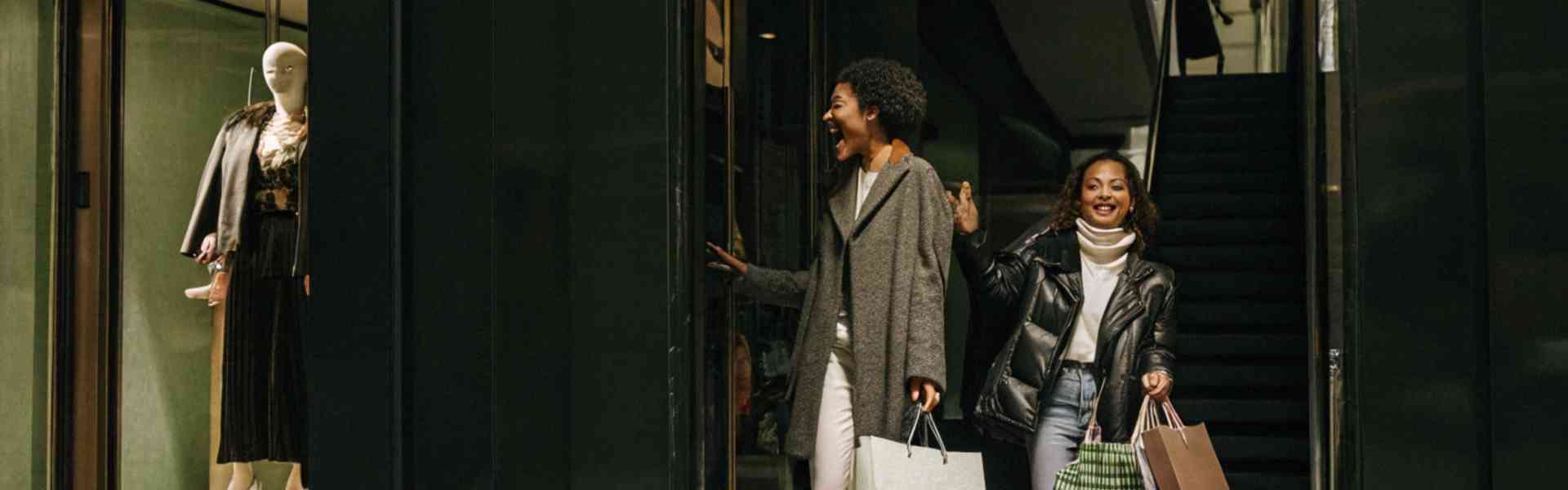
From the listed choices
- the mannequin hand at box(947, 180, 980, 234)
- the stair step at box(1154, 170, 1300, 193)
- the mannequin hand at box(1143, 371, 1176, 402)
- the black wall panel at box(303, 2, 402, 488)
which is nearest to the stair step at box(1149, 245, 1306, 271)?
the stair step at box(1154, 170, 1300, 193)

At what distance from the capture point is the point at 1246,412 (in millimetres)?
6246

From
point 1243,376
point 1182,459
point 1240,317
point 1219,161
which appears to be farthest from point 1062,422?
point 1219,161

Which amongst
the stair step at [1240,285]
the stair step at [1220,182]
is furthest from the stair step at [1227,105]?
the stair step at [1240,285]

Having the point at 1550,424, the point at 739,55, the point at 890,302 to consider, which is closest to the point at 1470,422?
the point at 1550,424

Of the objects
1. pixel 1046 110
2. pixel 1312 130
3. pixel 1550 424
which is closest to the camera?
pixel 1550 424

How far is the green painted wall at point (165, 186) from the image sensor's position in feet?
15.5

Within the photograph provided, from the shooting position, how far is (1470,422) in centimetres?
336

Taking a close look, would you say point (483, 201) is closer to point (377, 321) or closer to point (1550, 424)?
point (377, 321)

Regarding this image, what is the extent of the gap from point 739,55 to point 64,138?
229cm

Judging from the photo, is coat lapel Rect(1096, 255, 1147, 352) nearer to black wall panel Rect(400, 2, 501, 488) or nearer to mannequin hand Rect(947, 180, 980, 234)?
mannequin hand Rect(947, 180, 980, 234)

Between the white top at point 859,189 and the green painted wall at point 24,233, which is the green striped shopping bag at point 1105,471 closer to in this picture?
the white top at point 859,189

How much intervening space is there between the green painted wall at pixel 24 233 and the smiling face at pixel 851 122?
8.56ft

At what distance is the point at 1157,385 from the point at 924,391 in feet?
1.98

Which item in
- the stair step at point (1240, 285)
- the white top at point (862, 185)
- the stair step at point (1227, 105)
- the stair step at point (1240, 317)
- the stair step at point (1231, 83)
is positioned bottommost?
the stair step at point (1240, 317)
